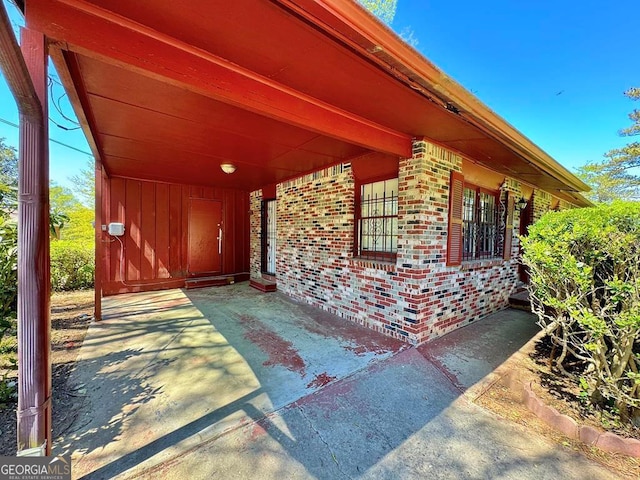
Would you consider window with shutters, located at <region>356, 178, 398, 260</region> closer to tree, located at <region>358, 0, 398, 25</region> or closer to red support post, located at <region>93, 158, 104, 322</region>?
red support post, located at <region>93, 158, 104, 322</region>

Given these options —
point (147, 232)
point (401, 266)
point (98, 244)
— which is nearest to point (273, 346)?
point (401, 266)

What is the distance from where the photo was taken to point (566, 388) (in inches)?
96.8

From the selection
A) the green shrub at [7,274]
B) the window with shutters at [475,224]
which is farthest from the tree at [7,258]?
the window with shutters at [475,224]

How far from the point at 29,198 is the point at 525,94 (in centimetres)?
1196

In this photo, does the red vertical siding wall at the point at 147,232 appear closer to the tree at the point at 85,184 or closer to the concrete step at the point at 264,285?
the concrete step at the point at 264,285

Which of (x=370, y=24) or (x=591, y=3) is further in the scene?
(x=591, y=3)

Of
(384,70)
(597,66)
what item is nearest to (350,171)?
(384,70)

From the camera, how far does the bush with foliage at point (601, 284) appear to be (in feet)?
6.24

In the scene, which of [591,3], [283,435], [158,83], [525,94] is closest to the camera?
[283,435]

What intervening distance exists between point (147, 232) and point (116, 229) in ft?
2.08

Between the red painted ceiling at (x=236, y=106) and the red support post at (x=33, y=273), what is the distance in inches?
23.3

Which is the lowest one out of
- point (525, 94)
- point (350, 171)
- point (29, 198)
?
point (29, 198)

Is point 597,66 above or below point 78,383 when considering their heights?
above

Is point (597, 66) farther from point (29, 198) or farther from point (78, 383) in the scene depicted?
point (78, 383)
